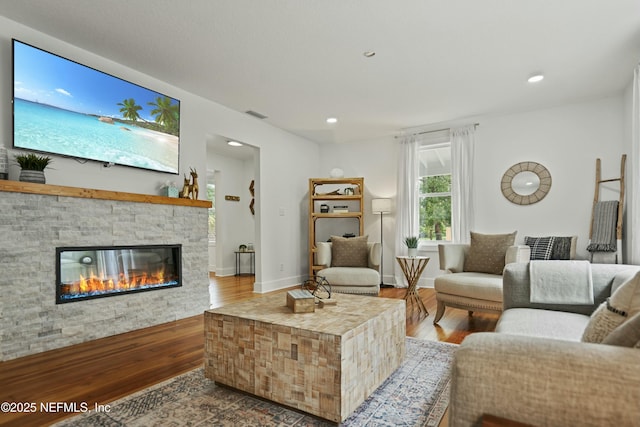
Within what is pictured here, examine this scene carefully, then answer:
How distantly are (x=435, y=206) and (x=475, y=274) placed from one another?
7.46 feet

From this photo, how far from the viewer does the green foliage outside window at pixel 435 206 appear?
5422 mm

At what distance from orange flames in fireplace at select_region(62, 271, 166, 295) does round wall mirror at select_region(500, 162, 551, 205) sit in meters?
4.56

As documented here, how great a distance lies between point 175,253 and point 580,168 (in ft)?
16.4

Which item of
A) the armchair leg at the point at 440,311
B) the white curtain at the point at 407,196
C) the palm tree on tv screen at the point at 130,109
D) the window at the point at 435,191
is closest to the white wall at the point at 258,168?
the palm tree on tv screen at the point at 130,109

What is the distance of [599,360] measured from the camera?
0.77 metres

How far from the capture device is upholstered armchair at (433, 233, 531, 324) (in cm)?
299

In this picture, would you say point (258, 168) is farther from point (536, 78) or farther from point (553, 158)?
point (553, 158)

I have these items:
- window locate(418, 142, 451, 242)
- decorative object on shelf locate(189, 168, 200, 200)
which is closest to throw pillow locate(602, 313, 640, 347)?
decorative object on shelf locate(189, 168, 200, 200)

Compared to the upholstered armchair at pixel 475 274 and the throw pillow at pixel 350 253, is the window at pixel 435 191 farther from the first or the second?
the upholstered armchair at pixel 475 274

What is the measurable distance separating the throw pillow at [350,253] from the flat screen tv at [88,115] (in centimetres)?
215

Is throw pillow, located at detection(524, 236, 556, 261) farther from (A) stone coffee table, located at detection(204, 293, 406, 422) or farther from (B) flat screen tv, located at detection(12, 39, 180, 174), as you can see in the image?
A: (B) flat screen tv, located at detection(12, 39, 180, 174)

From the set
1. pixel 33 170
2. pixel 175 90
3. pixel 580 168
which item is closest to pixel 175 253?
pixel 33 170

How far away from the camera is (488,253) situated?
11.5ft

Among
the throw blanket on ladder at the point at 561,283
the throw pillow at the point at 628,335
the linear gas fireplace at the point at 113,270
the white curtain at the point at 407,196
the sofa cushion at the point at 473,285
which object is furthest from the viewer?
the white curtain at the point at 407,196
